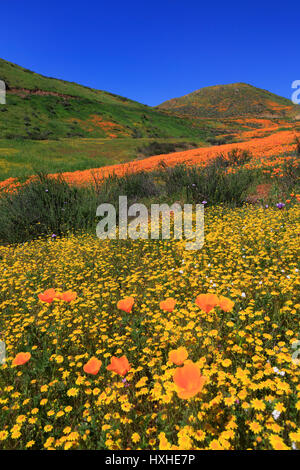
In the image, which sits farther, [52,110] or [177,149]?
[52,110]

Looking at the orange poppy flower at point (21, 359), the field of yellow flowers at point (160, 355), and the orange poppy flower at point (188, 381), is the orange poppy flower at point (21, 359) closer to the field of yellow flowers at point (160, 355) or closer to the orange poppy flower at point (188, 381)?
the field of yellow flowers at point (160, 355)

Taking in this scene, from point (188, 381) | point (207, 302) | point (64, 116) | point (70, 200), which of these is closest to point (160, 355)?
point (207, 302)

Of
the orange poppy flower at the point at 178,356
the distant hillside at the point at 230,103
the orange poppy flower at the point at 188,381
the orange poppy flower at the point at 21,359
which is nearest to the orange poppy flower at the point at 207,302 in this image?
the orange poppy flower at the point at 178,356

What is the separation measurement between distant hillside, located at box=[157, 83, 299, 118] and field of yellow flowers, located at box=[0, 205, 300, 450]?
9733cm

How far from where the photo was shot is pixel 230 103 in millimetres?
108750

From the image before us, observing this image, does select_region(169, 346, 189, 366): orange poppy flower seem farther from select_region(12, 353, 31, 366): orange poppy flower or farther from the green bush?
the green bush

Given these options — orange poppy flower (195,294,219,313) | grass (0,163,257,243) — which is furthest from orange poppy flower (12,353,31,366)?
grass (0,163,257,243)

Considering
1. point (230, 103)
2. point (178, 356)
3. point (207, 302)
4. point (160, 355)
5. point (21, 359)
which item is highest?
point (230, 103)

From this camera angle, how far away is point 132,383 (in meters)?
2.34

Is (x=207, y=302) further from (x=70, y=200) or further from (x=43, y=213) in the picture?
(x=70, y=200)

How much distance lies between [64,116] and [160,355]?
58.9 meters

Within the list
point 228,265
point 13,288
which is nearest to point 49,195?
point 13,288

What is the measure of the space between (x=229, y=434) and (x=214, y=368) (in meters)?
0.54
